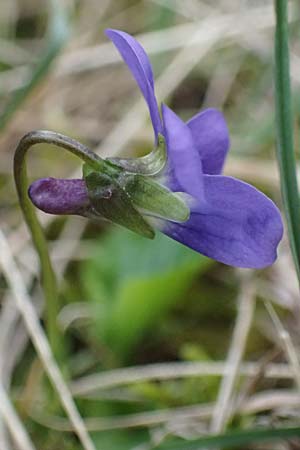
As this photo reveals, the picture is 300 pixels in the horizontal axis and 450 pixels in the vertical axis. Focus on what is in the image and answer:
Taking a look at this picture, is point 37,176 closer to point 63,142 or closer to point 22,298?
point 22,298

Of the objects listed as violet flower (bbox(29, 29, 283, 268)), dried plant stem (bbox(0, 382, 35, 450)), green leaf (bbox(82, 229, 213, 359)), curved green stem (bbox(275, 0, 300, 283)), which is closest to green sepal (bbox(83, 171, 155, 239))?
violet flower (bbox(29, 29, 283, 268))

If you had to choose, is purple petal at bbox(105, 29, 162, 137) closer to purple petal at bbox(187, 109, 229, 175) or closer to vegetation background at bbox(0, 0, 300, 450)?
purple petal at bbox(187, 109, 229, 175)

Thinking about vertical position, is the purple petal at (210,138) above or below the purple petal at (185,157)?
above

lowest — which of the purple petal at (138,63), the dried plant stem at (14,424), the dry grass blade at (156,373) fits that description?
the dried plant stem at (14,424)

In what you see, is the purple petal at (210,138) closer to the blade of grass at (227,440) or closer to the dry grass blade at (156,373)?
the blade of grass at (227,440)

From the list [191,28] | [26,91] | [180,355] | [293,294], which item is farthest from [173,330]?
[191,28]

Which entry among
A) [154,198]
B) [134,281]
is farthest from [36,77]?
[154,198]

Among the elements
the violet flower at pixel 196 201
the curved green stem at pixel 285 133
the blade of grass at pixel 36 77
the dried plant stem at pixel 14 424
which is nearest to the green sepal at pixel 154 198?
the violet flower at pixel 196 201
